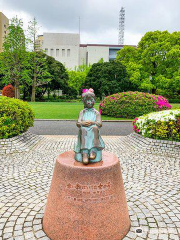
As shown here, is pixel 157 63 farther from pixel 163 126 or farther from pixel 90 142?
pixel 90 142

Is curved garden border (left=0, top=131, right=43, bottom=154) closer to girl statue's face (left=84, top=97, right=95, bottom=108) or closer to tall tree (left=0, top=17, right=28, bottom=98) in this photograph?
girl statue's face (left=84, top=97, right=95, bottom=108)

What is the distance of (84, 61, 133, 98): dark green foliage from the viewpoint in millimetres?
34219

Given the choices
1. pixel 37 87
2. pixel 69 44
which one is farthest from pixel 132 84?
pixel 69 44

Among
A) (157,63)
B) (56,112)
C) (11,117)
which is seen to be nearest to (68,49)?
(157,63)

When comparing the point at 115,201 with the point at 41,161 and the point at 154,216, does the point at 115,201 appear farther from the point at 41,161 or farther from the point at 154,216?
the point at 41,161

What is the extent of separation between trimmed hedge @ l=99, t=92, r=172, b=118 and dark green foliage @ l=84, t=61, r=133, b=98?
1536cm

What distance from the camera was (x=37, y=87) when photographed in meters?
40.1

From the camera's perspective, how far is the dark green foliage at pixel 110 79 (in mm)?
34219

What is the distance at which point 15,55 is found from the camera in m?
35.0

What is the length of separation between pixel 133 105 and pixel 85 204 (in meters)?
16.0

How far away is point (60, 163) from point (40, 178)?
2659 millimetres

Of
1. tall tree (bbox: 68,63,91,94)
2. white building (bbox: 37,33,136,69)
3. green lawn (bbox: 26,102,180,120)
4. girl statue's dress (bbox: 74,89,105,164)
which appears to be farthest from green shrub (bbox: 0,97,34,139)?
white building (bbox: 37,33,136,69)

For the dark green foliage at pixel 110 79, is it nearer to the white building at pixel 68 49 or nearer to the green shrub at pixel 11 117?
the white building at pixel 68 49

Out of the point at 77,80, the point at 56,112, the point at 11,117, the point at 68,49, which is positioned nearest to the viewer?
the point at 11,117
